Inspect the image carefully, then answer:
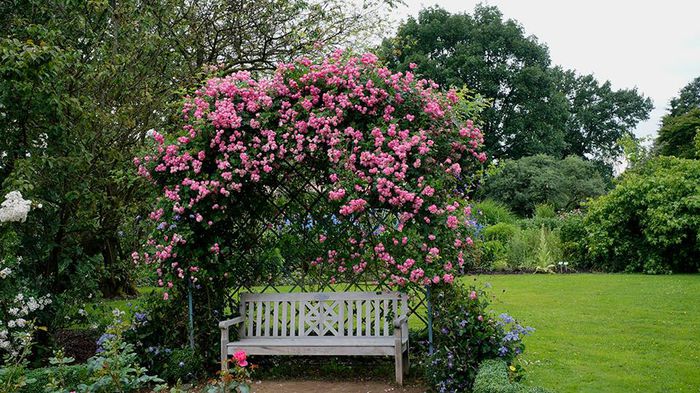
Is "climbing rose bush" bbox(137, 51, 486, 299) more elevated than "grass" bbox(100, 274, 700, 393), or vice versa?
"climbing rose bush" bbox(137, 51, 486, 299)

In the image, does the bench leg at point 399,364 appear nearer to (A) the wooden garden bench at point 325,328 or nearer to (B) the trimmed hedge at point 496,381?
(A) the wooden garden bench at point 325,328

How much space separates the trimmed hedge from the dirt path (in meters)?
0.79

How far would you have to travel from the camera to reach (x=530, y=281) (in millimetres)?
11523

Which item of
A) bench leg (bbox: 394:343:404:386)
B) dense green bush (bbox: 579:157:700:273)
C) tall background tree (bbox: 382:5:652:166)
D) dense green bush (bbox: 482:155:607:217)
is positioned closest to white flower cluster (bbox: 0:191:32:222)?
bench leg (bbox: 394:343:404:386)

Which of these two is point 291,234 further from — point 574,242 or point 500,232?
point 500,232

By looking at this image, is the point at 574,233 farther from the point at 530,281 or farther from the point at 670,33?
the point at 670,33

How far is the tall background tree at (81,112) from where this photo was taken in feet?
17.1

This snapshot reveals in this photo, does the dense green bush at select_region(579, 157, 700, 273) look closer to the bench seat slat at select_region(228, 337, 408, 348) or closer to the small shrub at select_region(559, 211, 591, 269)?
the small shrub at select_region(559, 211, 591, 269)

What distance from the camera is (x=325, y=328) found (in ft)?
19.0

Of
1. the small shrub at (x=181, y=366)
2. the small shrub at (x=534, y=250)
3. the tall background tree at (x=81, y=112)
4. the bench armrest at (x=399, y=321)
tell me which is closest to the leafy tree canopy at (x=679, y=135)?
the small shrub at (x=534, y=250)

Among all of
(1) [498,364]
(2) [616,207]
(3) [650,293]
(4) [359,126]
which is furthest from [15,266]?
(2) [616,207]

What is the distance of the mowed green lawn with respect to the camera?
507 cm

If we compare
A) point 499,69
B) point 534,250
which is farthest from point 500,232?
point 499,69

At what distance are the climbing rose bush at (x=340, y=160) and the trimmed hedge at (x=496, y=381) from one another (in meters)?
0.75
